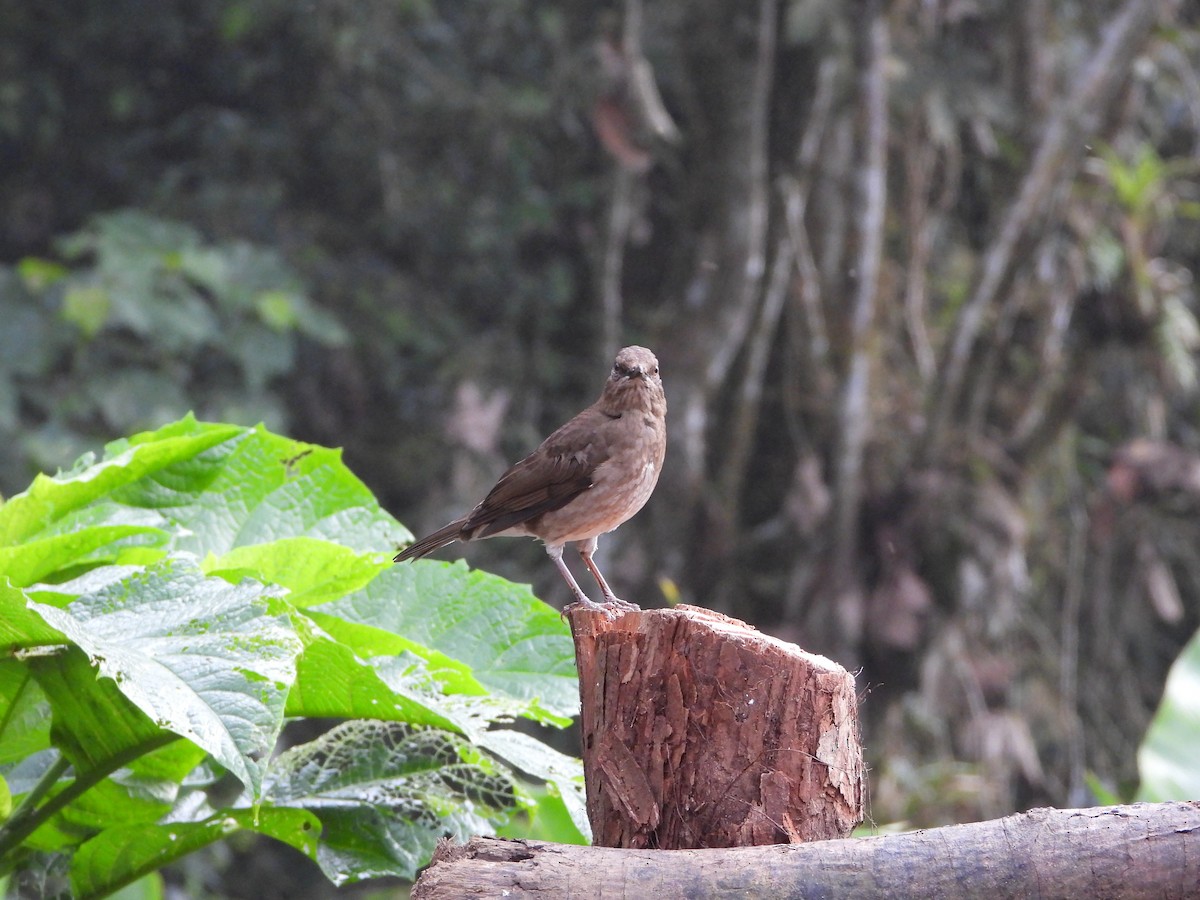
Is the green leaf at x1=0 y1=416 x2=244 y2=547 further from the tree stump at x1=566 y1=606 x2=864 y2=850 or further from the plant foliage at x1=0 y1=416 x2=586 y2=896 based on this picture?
the tree stump at x1=566 y1=606 x2=864 y2=850

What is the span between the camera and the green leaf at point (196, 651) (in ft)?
6.28

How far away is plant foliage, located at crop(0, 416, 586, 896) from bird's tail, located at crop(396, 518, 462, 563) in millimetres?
219

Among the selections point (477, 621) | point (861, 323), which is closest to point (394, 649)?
point (477, 621)

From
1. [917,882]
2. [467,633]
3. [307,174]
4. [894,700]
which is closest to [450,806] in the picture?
[467,633]

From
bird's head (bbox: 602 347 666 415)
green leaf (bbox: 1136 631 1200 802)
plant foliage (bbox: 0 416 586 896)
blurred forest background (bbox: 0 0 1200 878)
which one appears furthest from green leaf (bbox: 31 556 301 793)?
blurred forest background (bbox: 0 0 1200 878)

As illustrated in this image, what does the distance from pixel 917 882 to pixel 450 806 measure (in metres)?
1.18

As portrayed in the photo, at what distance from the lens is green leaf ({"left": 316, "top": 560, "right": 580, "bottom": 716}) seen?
8.61 feet

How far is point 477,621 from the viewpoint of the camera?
2.67 m

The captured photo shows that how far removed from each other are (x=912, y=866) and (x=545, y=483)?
2140 mm

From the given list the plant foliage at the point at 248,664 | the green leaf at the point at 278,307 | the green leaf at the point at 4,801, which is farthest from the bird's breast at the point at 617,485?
the green leaf at the point at 278,307

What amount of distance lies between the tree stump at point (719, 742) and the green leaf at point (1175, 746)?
242cm

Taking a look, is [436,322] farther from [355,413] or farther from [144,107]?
[144,107]

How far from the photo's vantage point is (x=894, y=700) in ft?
23.5

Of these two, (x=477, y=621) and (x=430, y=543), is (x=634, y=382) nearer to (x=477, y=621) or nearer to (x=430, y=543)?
(x=430, y=543)
